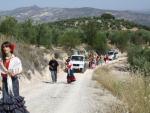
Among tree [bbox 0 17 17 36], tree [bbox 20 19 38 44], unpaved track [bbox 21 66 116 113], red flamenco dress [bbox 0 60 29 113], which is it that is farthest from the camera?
tree [bbox 20 19 38 44]

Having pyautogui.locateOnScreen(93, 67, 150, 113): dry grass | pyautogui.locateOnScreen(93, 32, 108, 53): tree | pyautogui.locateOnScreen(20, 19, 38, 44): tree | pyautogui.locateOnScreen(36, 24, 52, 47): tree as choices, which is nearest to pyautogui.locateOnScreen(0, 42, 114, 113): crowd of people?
pyautogui.locateOnScreen(93, 67, 150, 113): dry grass

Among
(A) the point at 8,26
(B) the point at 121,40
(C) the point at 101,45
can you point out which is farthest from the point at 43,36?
(B) the point at 121,40

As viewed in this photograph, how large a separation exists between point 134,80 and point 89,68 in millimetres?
42169

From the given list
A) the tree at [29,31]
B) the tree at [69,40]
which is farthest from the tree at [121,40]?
the tree at [29,31]

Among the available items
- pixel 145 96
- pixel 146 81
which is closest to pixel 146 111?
pixel 145 96

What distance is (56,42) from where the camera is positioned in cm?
8581

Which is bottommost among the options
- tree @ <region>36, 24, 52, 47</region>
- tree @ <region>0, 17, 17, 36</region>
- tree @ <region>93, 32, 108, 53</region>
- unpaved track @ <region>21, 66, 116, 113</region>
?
tree @ <region>93, 32, 108, 53</region>

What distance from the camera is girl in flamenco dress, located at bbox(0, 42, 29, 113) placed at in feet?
36.9

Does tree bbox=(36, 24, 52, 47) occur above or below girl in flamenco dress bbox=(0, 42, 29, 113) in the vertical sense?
below

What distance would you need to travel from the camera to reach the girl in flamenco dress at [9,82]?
11.2 m

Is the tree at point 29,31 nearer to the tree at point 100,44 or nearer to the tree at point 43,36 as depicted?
the tree at point 43,36

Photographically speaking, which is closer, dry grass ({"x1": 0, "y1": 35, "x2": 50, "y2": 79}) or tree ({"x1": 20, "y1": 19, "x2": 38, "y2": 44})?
dry grass ({"x1": 0, "y1": 35, "x2": 50, "y2": 79})

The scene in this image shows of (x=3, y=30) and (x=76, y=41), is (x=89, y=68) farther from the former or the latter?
(x=76, y=41)

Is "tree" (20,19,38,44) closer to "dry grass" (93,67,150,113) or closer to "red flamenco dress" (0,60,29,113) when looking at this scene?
"dry grass" (93,67,150,113)
